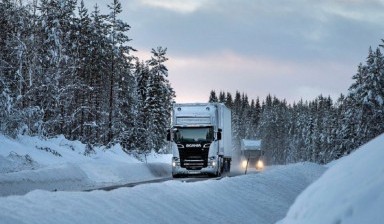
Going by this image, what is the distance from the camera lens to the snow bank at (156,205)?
8.14 metres

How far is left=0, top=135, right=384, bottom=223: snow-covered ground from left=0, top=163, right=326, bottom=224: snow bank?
15mm

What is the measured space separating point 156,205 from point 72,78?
36.7 m

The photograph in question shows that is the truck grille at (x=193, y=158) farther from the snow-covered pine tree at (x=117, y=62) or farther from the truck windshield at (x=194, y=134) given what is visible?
→ the snow-covered pine tree at (x=117, y=62)

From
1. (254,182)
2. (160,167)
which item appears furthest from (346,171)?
(160,167)

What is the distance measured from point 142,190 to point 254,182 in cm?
777

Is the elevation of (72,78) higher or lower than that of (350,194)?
higher

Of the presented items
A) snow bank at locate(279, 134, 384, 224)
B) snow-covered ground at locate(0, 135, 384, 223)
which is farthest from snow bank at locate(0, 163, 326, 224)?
snow bank at locate(279, 134, 384, 224)

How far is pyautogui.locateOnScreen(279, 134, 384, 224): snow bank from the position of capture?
4070 millimetres

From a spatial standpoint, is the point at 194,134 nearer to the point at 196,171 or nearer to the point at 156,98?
the point at 196,171

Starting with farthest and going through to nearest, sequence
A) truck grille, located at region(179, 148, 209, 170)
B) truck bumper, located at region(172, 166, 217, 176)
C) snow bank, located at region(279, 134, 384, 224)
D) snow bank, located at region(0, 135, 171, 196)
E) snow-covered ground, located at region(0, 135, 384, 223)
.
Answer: truck bumper, located at region(172, 166, 217, 176), truck grille, located at region(179, 148, 209, 170), snow bank, located at region(0, 135, 171, 196), snow-covered ground, located at region(0, 135, 384, 223), snow bank, located at region(279, 134, 384, 224)

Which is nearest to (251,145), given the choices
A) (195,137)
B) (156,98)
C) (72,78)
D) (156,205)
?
(156,98)

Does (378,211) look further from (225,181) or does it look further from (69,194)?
(225,181)

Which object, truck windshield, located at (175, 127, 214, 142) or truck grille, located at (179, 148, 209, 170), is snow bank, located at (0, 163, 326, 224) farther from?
truck grille, located at (179, 148, 209, 170)

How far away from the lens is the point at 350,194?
4.39m
